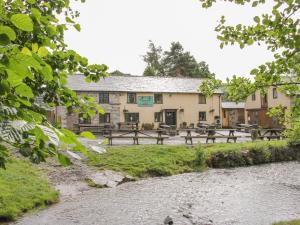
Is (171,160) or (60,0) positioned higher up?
(60,0)

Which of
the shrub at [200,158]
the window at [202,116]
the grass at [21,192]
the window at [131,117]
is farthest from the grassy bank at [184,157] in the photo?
the window at [202,116]

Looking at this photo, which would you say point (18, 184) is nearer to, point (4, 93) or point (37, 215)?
point (37, 215)

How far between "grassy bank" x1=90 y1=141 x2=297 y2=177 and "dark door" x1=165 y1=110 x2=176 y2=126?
2016 cm

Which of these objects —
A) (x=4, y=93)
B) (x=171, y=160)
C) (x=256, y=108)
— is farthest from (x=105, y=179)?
(x=256, y=108)

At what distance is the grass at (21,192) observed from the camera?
10836 millimetres

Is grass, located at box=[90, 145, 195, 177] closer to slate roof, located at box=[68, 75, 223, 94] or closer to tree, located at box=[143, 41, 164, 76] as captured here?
slate roof, located at box=[68, 75, 223, 94]

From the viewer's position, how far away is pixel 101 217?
10797 millimetres

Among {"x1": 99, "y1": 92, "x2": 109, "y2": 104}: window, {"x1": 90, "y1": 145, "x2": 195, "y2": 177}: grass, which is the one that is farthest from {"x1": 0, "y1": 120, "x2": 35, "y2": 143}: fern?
{"x1": 99, "y1": 92, "x2": 109, "y2": 104}: window

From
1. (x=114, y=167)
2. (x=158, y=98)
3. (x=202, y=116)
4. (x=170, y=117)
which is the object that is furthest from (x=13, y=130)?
(x=202, y=116)

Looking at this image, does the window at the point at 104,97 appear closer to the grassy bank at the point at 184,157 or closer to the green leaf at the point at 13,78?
the grassy bank at the point at 184,157

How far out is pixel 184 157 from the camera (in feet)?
68.0

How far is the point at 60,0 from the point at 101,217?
843 cm

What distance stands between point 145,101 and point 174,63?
42505mm

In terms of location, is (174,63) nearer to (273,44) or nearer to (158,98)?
(158,98)
